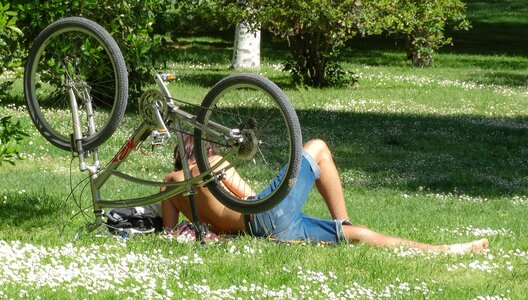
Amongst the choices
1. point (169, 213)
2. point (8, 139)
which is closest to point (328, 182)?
point (169, 213)

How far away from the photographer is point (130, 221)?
664 cm

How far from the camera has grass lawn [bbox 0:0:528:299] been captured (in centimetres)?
530

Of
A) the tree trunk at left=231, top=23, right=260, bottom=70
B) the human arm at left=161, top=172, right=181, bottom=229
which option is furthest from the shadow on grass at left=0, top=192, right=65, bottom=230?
the tree trunk at left=231, top=23, right=260, bottom=70

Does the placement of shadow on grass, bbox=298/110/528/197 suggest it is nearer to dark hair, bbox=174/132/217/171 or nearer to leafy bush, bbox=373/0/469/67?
leafy bush, bbox=373/0/469/67

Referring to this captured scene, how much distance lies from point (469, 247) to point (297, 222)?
100cm

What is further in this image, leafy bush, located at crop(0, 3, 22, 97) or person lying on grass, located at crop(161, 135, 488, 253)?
leafy bush, located at crop(0, 3, 22, 97)

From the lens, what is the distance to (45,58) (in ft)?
23.6

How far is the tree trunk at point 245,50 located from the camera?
2064cm

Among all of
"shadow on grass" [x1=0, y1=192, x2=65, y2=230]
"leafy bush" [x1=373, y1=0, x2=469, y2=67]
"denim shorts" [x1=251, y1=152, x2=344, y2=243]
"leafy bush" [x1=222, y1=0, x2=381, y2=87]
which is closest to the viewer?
"denim shorts" [x1=251, y1=152, x2=344, y2=243]

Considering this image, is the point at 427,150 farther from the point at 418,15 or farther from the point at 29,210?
the point at 418,15

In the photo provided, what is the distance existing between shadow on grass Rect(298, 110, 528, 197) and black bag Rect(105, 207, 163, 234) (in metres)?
3.96

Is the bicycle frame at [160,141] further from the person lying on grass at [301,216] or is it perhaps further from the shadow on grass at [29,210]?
the shadow on grass at [29,210]

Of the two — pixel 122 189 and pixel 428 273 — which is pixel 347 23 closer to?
pixel 122 189

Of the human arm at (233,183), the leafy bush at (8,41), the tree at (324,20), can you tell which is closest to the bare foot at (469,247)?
the human arm at (233,183)
